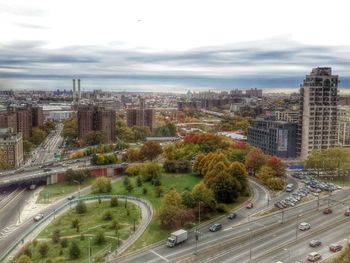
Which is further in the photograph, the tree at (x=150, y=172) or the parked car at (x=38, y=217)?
the tree at (x=150, y=172)

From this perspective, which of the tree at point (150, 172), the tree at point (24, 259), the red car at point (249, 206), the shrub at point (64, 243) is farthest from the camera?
the tree at point (150, 172)

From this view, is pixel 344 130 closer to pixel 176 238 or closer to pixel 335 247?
pixel 335 247

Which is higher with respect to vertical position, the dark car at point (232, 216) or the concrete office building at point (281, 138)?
the concrete office building at point (281, 138)

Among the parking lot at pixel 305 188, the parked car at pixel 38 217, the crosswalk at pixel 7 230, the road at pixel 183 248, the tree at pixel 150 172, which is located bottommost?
the crosswalk at pixel 7 230

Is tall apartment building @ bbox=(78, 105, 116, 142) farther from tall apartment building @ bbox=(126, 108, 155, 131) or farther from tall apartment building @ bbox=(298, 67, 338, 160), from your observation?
tall apartment building @ bbox=(298, 67, 338, 160)

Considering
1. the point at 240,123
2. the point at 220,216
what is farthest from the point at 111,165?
the point at 240,123

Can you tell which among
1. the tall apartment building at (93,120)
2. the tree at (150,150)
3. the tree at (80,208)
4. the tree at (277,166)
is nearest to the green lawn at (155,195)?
the tree at (80,208)

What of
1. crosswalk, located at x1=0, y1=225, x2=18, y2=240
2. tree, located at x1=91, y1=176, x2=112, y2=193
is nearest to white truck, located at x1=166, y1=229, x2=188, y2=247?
crosswalk, located at x1=0, y1=225, x2=18, y2=240

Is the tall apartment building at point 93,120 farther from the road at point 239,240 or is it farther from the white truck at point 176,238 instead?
the white truck at point 176,238
